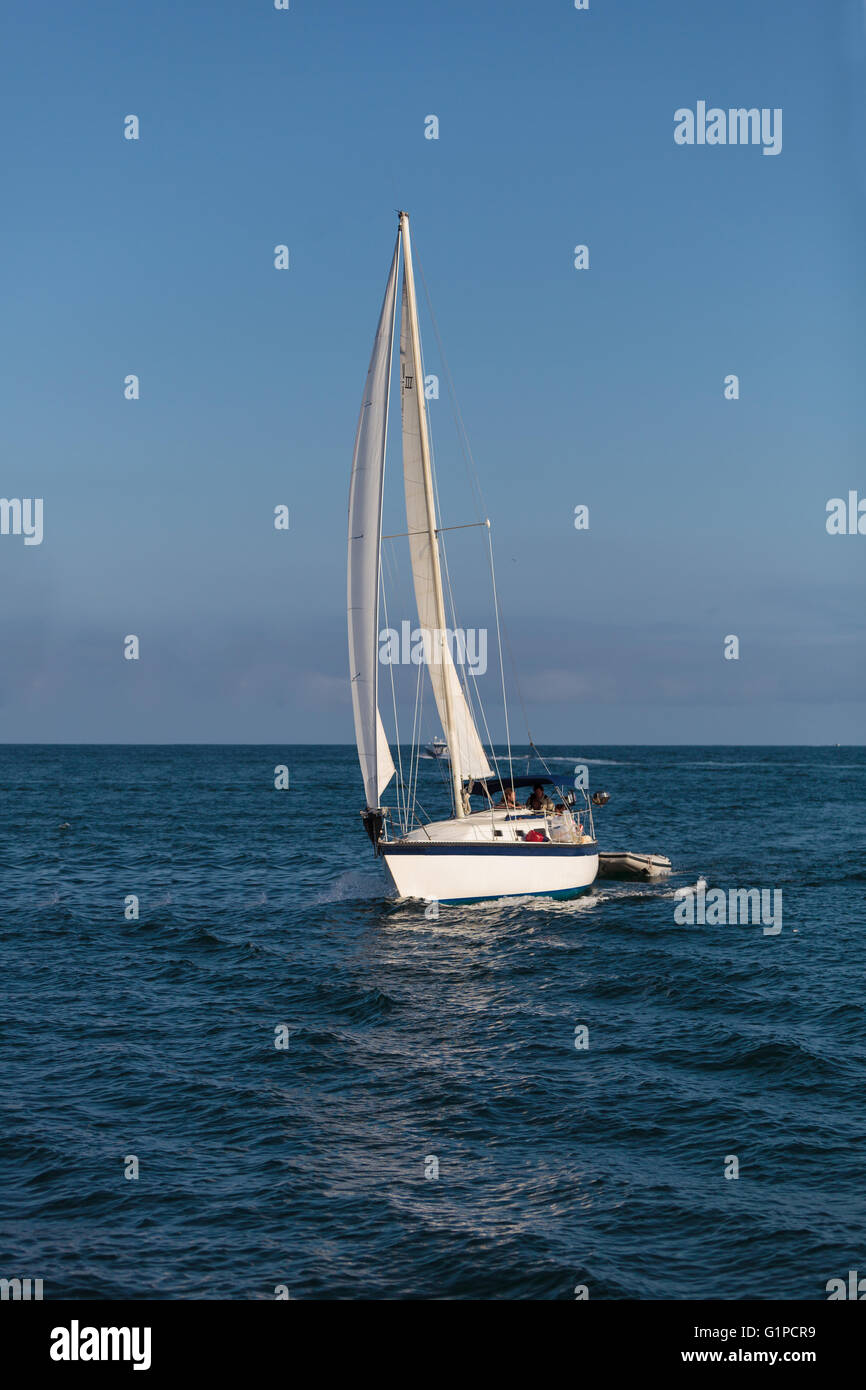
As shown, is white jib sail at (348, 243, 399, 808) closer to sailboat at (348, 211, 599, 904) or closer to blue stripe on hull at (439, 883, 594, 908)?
sailboat at (348, 211, 599, 904)

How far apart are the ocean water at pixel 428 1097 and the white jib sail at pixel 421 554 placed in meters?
5.71

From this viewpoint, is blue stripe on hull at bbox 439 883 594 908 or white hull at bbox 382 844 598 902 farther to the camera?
blue stripe on hull at bbox 439 883 594 908

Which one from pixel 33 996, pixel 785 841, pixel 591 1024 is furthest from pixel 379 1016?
pixel 785 841

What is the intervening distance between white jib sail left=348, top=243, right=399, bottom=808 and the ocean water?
474 cm

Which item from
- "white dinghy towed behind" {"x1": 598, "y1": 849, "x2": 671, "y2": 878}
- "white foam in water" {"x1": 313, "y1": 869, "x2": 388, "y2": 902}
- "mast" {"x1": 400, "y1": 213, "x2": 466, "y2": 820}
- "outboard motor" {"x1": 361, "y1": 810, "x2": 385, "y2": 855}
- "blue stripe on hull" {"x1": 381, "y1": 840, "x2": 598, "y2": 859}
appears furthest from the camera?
"white dinghy towed behind" {"x1": 598, "y1": 849, "x2": 671, "y2": 878}

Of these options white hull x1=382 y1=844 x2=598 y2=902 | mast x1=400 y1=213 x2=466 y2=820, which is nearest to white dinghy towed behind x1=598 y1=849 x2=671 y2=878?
white hull x1=382 y1=844 x2=598 y2=902

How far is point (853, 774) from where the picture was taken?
5817 inches

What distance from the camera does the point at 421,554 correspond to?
3450 cm

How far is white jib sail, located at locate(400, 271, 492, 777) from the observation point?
110 ft

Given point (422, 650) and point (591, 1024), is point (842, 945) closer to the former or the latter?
point (591, 1024)

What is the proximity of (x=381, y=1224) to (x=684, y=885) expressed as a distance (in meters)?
27.6

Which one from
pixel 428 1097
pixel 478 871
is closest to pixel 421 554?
pixel 478 871

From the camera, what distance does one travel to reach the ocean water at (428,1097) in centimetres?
1243

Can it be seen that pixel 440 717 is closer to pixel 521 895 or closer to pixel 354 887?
pixel 521 895
